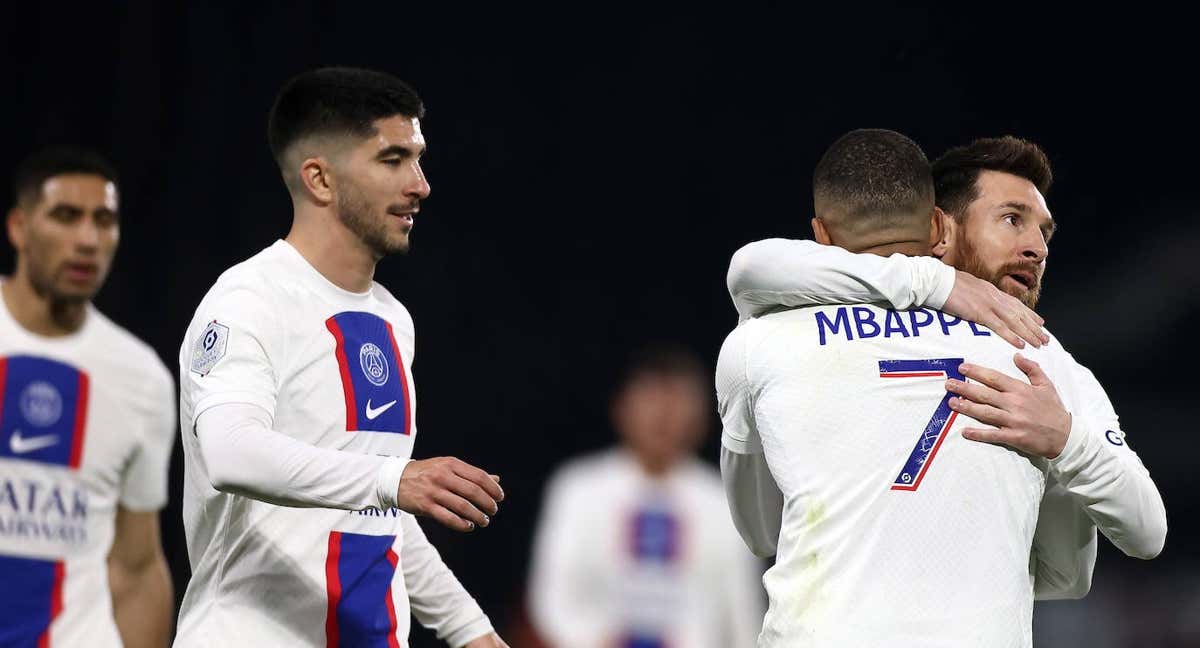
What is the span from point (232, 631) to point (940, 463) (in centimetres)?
133

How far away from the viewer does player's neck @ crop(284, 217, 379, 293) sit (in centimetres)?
291

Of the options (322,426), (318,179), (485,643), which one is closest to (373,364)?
(322,426)

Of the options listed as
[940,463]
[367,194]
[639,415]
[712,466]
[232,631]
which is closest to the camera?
[940,463]

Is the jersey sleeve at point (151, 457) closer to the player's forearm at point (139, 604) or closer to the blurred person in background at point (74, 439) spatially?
the blurred person in background at point (74, 439)

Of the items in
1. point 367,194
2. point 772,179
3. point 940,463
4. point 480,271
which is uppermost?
point 772,179

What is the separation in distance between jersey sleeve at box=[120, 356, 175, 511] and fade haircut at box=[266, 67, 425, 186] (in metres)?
1.54

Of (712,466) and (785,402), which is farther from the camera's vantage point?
(712,466)

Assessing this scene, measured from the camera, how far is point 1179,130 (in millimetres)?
8211

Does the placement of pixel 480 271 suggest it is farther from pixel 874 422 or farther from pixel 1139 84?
pixel 874 422

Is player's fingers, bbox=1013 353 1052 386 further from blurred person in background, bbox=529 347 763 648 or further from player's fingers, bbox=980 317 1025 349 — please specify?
blurred person in background, bbox=529 347 763 648

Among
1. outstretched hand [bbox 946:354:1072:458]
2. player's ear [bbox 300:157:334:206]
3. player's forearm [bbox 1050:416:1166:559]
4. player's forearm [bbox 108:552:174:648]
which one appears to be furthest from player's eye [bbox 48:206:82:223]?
player's forearm [bbox 1050:416:1166:559]

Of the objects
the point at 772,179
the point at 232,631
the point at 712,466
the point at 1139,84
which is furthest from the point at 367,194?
the point at 1139,84

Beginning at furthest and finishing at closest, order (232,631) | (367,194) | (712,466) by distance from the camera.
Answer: (712,466)
(367,194)
(232,631)

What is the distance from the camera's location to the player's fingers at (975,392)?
2.36 m
